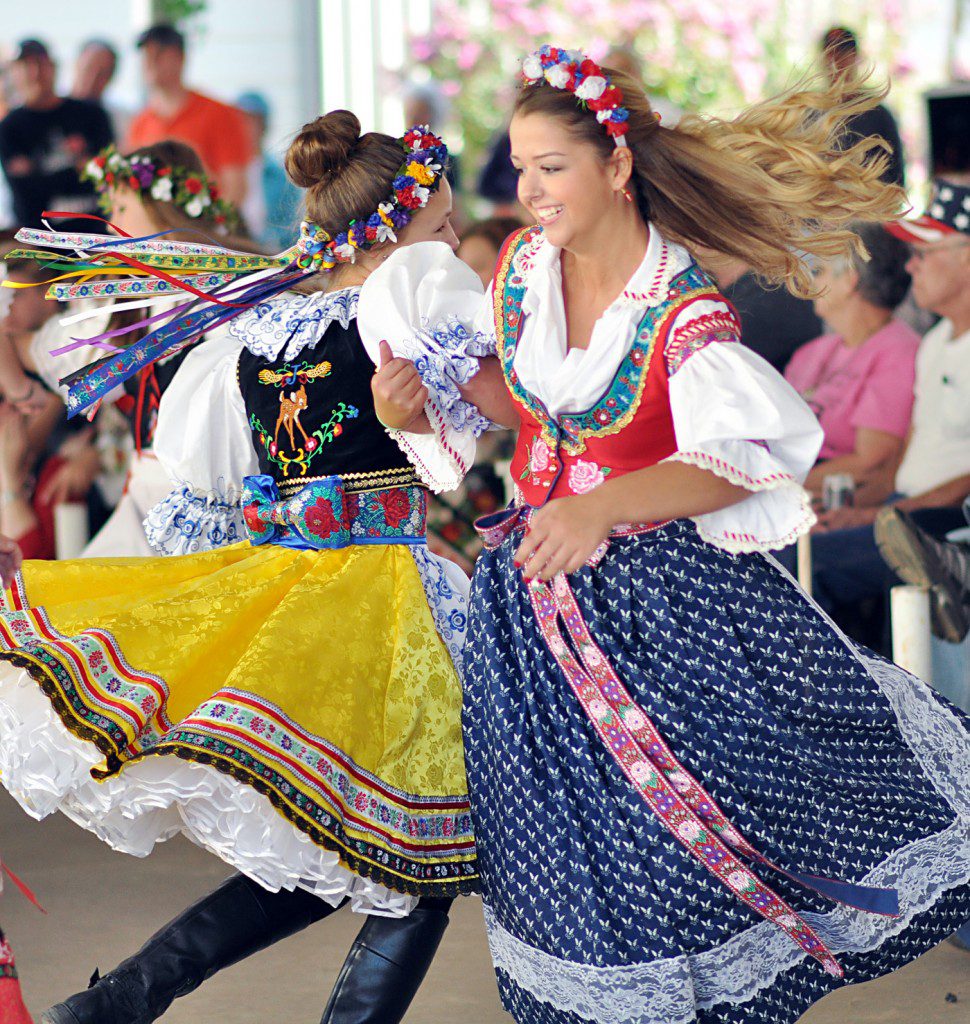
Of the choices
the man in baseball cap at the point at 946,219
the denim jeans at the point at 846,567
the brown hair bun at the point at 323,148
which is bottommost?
the denim jeans at the point at 846,567

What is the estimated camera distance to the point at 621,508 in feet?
6.25

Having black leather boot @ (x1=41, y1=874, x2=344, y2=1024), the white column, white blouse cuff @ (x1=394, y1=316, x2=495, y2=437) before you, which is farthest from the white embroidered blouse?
the white column

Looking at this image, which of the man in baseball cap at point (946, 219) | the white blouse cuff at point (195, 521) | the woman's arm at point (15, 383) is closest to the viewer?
the white blouse cuff at point (195, 521)

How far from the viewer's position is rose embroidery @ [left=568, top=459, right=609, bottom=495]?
2.05 m

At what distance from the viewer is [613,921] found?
198cm

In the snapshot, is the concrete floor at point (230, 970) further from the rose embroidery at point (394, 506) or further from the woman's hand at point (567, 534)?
the woman's hand at point (567, 534)

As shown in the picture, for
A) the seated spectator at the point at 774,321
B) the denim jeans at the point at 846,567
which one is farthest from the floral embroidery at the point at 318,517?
the seated spectator at the point at 774,321

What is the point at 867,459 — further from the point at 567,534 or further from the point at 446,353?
the point at 567,534

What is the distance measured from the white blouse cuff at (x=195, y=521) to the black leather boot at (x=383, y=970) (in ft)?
2.24

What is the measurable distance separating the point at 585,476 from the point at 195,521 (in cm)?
76

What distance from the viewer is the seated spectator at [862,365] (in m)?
4.34

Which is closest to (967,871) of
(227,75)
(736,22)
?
(227,75)

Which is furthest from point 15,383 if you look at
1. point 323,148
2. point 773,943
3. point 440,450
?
point 773,943

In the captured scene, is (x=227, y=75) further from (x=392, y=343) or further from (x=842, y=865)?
(x=842, y=865)
